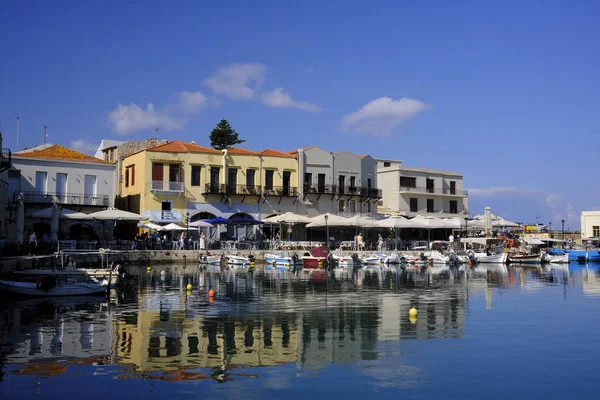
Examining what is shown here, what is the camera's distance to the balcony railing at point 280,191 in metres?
56.7

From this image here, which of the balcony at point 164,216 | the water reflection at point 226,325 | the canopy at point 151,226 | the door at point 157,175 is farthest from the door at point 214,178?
the water reflection at point 226,325

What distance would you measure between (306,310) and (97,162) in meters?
34.1

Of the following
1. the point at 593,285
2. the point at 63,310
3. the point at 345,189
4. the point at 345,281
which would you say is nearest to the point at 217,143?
the point at 345,189

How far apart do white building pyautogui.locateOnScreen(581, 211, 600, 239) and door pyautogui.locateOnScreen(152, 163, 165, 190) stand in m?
54.6

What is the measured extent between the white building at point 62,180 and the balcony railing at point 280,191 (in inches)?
535

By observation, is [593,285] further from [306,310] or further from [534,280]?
[306,310]

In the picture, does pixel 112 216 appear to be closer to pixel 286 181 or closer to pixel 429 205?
pixel 286 181

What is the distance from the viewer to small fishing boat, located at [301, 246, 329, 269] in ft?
152

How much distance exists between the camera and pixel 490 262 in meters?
53.2

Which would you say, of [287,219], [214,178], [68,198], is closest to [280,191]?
[287,219]

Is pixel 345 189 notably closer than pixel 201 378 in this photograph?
No

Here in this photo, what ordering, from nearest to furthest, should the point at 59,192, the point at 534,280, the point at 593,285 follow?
the point at 593,285 → the point at 534,280 → the point at 59,192

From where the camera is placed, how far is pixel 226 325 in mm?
18250

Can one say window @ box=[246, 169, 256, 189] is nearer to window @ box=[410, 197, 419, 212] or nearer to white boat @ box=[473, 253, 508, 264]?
window @ box=[410, 197, 419, 212]
